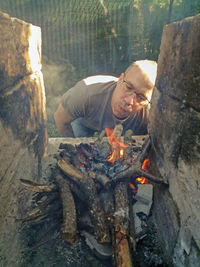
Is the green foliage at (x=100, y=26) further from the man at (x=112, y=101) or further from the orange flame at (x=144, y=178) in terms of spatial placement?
the orange flame at (x=144, y=178)

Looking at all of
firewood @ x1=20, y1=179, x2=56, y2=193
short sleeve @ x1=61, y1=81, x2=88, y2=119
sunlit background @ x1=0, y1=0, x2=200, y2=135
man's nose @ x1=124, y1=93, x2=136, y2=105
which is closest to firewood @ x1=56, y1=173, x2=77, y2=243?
firewood @ x1=20, y1=179, x2=56, y2=193

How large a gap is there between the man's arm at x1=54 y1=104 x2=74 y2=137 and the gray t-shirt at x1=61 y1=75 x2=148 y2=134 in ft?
0.33

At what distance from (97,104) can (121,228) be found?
233 cm

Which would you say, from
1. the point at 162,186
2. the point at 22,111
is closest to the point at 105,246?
the point at 162,186

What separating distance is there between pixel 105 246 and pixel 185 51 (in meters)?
1.79

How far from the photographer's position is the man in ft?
10.2

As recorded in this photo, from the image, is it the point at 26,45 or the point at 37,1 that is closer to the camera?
the point at 26,45

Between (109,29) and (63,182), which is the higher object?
(109,29)

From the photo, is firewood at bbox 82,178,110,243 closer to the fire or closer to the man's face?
the fire

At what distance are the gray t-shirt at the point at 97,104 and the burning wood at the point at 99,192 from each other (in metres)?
0.90

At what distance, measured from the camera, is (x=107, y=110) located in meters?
3.79

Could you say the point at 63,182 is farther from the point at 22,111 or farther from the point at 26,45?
the point at 26,45

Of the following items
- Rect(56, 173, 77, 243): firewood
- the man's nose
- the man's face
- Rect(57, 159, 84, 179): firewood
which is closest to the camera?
Rect(56, 173, 77, 243): firewood

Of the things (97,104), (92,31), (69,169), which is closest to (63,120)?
(97,104)
